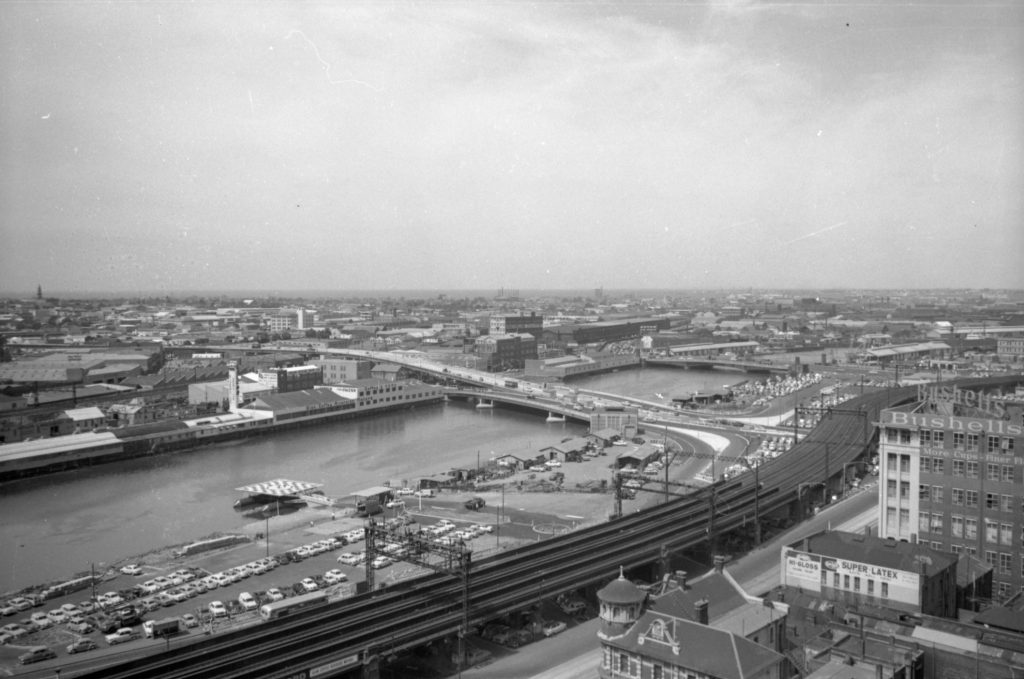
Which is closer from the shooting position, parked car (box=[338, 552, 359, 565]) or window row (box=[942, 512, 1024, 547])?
window row (box=[942, 512, 1024, 547])

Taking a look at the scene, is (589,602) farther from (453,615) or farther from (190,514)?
(190,514)

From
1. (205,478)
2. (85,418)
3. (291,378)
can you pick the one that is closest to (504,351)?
(291,378)

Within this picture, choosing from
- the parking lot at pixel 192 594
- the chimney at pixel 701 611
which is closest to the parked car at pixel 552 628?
the parking lot at pixel 192 594

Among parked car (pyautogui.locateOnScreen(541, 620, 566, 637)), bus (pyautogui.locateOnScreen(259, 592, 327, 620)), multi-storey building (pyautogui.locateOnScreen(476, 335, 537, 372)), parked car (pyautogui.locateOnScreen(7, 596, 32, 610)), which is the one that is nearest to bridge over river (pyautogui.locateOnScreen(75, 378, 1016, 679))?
parked car (pyautogui.locateOnScreen(541, 620, 566, 637))

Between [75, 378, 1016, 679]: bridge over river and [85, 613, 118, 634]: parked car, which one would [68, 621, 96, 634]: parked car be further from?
[75, 378, 1016, 679]: bridge over river

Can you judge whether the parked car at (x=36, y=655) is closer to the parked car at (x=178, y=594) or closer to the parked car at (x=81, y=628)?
the parked car at (x=81, y=628)

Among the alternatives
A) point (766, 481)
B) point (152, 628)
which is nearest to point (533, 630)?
point (152, 628)
